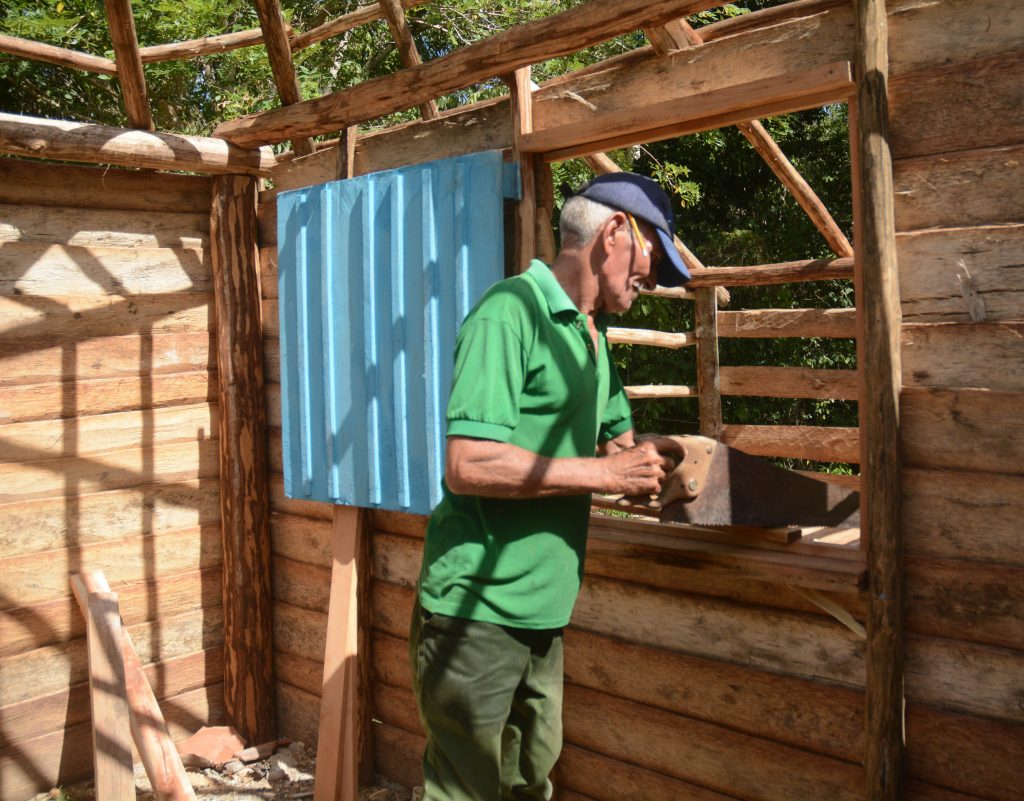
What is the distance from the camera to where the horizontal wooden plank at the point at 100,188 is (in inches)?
178

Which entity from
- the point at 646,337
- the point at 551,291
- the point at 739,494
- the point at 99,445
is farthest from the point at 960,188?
the point at 646,337

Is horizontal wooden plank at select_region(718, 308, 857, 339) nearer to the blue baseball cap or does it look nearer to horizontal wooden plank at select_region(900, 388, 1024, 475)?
horizontal wooden plank at select_region(900, 388, 1024, 475)

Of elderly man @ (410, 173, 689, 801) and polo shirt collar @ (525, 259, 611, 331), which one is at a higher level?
polo shirt collar @ (525, 259, 611, 331)

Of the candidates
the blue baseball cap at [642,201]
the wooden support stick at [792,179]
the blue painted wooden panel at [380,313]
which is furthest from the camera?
the wooden support stick at [792,179]

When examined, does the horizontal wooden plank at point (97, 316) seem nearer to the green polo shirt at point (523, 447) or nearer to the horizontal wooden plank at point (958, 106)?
the green polo shirt at point (523, 447)

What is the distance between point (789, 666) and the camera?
3125mm

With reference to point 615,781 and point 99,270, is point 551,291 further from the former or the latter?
point 99,270

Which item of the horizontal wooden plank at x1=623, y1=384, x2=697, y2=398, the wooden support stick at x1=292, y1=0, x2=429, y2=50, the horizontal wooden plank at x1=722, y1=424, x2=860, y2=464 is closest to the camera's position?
the wooden support stick at x1=292, y1=0, x2=429, y2=50

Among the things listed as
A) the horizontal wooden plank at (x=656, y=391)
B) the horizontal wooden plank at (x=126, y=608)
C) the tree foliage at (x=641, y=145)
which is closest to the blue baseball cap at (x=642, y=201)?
the horizontal wooden plank at (x=126, y=608)

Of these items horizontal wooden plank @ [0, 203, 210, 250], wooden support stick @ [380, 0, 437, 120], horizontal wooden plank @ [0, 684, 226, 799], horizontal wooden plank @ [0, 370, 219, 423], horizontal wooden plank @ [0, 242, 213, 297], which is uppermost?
wooden support stick @ [380, 0, 437, 120]

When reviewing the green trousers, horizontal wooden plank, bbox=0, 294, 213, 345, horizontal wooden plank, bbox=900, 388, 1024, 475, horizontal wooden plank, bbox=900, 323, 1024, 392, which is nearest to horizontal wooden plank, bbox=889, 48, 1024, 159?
horizontal wooden plank, bbox=900, 323, 1024, 392

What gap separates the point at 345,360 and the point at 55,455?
1609 millimetres

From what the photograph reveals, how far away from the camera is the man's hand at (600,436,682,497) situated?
2.32m

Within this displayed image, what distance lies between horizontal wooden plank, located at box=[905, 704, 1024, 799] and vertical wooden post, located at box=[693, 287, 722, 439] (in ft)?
15.9
